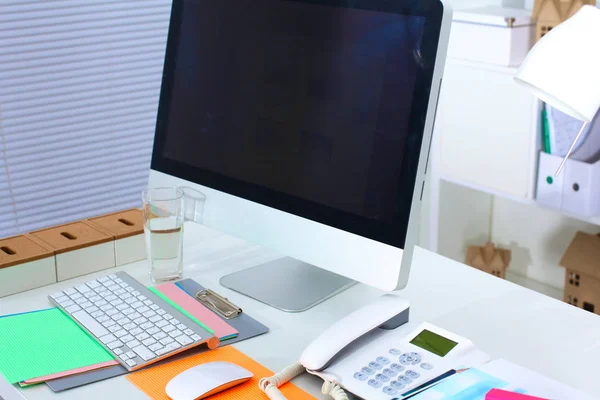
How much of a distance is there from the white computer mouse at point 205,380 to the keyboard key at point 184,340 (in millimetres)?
68

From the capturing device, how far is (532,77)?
2.95ft

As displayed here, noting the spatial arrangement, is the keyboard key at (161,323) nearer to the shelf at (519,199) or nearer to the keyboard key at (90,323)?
the keyboard key at (90,323)

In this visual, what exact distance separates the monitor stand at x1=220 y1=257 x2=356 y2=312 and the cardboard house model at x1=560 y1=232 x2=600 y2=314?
1.13 meters

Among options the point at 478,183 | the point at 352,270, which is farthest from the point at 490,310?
the point at 478,183

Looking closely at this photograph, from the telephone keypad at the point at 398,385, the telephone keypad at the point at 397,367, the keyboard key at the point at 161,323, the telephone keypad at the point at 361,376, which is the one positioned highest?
the telephone keypad at the point at 397,367

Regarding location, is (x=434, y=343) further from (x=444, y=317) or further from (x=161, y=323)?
(x=161, y=323)

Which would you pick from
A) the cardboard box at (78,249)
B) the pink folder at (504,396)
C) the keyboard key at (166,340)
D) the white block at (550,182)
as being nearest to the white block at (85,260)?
the cardboard box at (78,249)

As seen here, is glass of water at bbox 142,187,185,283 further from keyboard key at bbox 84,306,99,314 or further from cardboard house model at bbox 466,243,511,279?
cardboard house model at bbox 466,243,511,279

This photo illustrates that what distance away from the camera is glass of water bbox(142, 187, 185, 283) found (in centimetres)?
132

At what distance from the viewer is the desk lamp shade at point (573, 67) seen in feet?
2.90

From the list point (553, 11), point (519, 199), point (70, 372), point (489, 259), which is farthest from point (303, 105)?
point (489, 259)

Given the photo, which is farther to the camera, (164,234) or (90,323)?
(164,234)

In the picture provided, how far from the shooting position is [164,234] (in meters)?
1.33

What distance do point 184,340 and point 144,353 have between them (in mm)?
60
